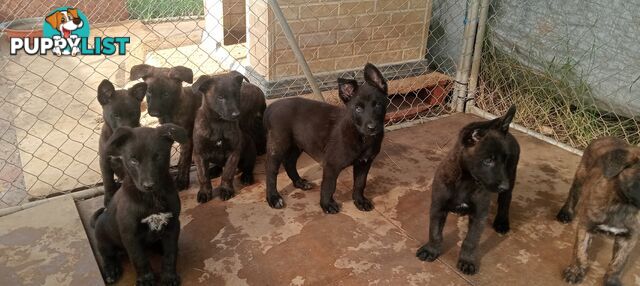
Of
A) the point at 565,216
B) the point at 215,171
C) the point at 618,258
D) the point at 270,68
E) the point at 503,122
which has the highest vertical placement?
the point at 503,122

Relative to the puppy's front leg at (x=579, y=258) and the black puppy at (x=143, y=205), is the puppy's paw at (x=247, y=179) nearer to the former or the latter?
the black puppy at (x=143, y=205)

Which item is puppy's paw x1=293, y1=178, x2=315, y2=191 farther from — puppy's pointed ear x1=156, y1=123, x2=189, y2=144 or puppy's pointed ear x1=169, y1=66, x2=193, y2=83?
puppy's pointed ear x1=156, y1=123, x2=189, y2=144

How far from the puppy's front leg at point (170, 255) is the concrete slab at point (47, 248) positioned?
1.41ft

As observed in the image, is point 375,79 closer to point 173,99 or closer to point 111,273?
point 173,99

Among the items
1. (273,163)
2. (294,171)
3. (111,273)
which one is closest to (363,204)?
(294,171)

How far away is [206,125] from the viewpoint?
14.2ft

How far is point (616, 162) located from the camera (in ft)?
10.3

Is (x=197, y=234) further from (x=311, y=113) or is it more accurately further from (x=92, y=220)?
(x=311, y=113)

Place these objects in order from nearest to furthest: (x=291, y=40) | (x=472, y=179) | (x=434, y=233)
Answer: (x=472, y=179)
(x=434, y=233)
(x=291, y=40)

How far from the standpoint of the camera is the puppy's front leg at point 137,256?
3.21 metres

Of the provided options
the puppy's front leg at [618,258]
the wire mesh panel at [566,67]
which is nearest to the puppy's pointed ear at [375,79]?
the puppy's front leg at [618,258]

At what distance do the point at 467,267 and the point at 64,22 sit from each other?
6988 mm

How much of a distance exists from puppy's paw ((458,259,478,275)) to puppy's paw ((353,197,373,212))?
1.01 m

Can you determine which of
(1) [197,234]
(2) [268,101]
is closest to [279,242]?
(1) [197,234]
